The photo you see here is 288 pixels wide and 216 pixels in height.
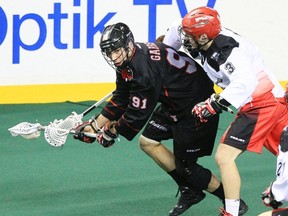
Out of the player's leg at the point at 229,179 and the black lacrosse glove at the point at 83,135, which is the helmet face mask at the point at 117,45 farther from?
the player's leg at the point at 229,179

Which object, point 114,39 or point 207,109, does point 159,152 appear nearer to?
point 207,109

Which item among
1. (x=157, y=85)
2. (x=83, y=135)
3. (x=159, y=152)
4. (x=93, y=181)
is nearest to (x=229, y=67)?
(x=157, y=85)

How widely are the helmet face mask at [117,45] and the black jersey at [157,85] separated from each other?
47 millimetres

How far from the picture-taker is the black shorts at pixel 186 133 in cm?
604

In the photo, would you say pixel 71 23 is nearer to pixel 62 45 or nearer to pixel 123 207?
pixel 62 45

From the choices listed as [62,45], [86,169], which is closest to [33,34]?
[62,45]

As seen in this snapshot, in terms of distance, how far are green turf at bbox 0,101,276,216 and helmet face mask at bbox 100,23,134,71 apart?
1049 mm

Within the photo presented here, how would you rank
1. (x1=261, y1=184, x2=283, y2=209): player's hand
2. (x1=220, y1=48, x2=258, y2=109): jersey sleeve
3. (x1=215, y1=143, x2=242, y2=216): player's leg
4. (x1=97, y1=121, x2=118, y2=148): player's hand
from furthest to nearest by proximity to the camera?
(x1=97, y1=121, x2=118, y2=148): player's hand → (x1=215, y1=143, x2=242, y2=216): player's leg → (x1=220, y1=48, x2=258, y2=109): jersey sleeve → (x1=261, y1=184, x2=283, y2=209): player's hand

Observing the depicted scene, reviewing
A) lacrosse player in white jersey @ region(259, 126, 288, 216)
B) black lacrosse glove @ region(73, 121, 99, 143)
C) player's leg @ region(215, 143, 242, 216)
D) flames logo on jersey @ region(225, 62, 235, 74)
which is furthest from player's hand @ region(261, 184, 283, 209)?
black lacrosse glove @ region(73, 121, 99, 143)

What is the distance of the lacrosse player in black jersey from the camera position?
5.75 metres

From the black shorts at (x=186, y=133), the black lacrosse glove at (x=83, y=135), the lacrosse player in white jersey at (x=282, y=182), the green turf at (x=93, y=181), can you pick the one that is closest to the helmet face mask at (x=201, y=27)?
the black shorts at (x=186, y=133)

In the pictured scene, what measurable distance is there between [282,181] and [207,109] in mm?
1153

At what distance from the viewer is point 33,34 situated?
31.7ft

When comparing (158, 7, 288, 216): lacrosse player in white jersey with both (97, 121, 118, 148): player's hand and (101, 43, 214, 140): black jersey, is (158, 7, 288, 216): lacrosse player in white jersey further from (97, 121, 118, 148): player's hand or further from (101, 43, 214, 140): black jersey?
(97, 121, 118, 148): player's hand
